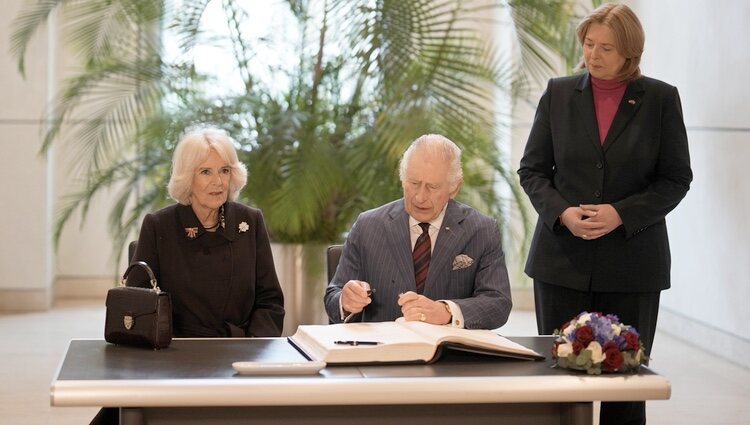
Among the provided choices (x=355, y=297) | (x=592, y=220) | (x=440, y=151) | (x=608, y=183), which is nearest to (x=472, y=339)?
(x=355, y=297)

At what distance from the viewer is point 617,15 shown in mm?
3770

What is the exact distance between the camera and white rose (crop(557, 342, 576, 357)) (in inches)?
109

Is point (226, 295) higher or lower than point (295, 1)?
lower

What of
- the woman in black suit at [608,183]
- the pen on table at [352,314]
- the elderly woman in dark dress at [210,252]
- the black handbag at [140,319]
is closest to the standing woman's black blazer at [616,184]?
the woman in black suit at [608,183]

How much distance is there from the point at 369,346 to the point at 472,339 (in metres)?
0.26

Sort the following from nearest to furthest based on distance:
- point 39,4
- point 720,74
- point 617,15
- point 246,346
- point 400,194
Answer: point 246,346
point 617,15
point 400,194
point 39,4
point 720,74

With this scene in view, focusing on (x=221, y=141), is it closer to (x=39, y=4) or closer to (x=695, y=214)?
(x=39, y=4)

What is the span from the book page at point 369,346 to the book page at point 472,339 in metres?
0.03

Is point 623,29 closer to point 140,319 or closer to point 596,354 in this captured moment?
point 596,354

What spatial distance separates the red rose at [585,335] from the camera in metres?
2.76

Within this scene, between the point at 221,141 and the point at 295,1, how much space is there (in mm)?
2512

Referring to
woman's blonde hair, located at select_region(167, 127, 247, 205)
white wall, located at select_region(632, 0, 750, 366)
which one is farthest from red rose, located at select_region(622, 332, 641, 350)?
white wall, located at select_region(632, 0, 750, 366)

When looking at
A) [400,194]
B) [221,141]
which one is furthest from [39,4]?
[221,141]

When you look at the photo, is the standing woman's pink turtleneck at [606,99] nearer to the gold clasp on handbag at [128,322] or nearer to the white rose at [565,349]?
the white rose at [565,349]
